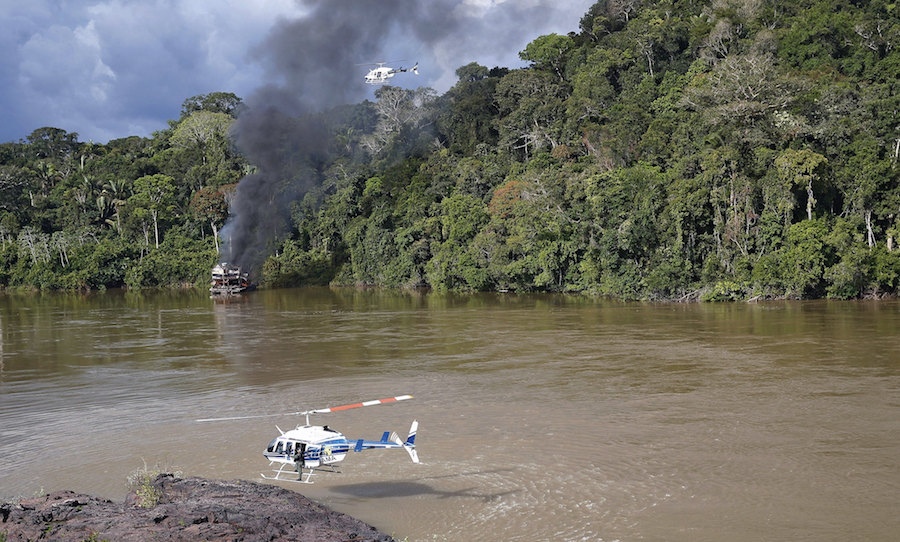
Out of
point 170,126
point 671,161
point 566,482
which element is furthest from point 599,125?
point 170,126

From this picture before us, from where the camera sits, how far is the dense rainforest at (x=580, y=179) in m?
35.2

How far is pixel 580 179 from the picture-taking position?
42.7 metres

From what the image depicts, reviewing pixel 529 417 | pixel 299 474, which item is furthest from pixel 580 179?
pixel 299 474

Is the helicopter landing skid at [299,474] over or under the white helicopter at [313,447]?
under

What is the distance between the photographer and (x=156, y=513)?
824 cm

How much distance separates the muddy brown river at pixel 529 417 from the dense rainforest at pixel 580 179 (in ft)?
23.1

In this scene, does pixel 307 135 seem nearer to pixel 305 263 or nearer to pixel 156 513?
pixel 305 263

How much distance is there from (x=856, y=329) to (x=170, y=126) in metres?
88.6

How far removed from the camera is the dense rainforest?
3516 cm

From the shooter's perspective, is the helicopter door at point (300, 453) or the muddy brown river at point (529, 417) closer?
the muddy brown river at point (529, 417)

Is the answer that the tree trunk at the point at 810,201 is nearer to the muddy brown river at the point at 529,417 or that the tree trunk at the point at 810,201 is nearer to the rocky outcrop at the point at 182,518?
the muddy brown river at the point at 529,417

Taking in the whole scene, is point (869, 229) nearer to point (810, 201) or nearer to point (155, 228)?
point (810, 201)

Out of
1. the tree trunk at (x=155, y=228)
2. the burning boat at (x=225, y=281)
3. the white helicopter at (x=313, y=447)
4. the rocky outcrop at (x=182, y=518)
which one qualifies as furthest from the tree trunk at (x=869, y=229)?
the tree trunk at (x=155, y=228)

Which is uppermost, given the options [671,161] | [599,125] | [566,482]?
Answer: [599,125]
